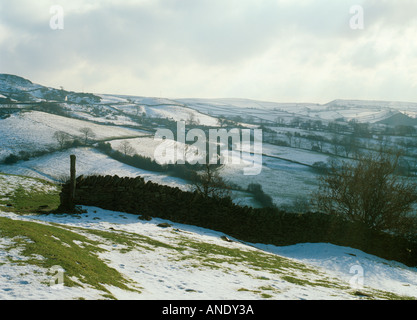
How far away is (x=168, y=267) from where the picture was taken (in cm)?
1012

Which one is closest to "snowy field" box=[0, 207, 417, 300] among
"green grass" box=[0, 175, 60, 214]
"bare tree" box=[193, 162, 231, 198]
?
"green grass" box=[0, 175, 60, 214]

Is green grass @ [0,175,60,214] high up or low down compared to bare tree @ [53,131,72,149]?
down

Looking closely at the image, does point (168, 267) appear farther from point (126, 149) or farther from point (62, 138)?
point (62, 138)

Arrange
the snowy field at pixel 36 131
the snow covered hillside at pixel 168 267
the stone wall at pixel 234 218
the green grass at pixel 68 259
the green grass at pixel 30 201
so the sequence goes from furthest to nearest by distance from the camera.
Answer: the snowy field at pixel 36 131
the stone wall at pixel 234 218
the green grass at pixel 30 201
the green grass at pixel 68 259
the snow covered hillside at pixel 168 267

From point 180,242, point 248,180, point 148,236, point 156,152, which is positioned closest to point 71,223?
point 148,236

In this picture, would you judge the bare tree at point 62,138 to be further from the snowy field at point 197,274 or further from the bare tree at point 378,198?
Answer: the bare tree at point 378,198

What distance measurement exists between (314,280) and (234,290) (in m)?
4.77

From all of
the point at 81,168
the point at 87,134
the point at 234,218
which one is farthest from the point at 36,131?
the point at 234,218

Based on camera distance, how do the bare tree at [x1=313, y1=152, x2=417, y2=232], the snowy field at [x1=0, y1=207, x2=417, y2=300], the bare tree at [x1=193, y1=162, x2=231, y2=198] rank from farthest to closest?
the bare tree at [x1=193, y1=162, x2=231, y2=198] < the bare tree at [x1=313, y1=152, x2=417, y2=232] < the snowy field at [x1=0, y1=207, x2=417, y2=300]

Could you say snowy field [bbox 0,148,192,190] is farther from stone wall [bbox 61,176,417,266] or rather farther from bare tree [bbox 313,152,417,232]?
bare tree [bbox 313,152,417,232]

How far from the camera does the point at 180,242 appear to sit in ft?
48.0

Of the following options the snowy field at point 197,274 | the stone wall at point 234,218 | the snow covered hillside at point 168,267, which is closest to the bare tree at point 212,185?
the stone wall at point 234,218

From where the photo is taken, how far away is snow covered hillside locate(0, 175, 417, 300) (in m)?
6.37

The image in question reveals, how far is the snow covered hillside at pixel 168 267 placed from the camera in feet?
20.9
